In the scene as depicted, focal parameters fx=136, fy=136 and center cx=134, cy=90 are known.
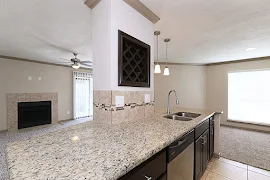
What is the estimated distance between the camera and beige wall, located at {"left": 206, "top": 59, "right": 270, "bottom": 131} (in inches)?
183

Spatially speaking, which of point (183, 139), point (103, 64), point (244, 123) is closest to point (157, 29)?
point (103, 64)

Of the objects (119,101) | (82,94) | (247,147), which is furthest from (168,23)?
(82,94)

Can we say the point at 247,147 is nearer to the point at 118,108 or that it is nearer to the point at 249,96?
the point at 249,96

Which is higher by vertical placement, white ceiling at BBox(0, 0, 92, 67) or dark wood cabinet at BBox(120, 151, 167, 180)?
white ceiling at BBox(0, 0, 92, 67)

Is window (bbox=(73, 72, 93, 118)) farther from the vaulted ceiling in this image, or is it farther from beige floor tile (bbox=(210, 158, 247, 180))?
beige floor tile (bbox=(210, 158, 247, 180))

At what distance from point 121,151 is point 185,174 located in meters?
1.03

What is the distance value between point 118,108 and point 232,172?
2284mm

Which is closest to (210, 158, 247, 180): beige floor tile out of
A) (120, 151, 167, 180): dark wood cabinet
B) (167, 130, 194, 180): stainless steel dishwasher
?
(167, 130, 194, 180): stainless steel dishwasher

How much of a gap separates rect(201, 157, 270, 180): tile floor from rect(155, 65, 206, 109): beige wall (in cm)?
298

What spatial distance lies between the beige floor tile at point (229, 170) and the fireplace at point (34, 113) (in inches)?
217

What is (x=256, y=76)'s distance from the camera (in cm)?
442

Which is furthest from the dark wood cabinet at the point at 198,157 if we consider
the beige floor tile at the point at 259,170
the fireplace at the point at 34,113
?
the fireplace at the point at 34,113

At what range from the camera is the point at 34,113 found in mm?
4910

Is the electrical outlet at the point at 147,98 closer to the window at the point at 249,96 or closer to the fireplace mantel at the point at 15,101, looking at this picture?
the window at the point at 249,96
